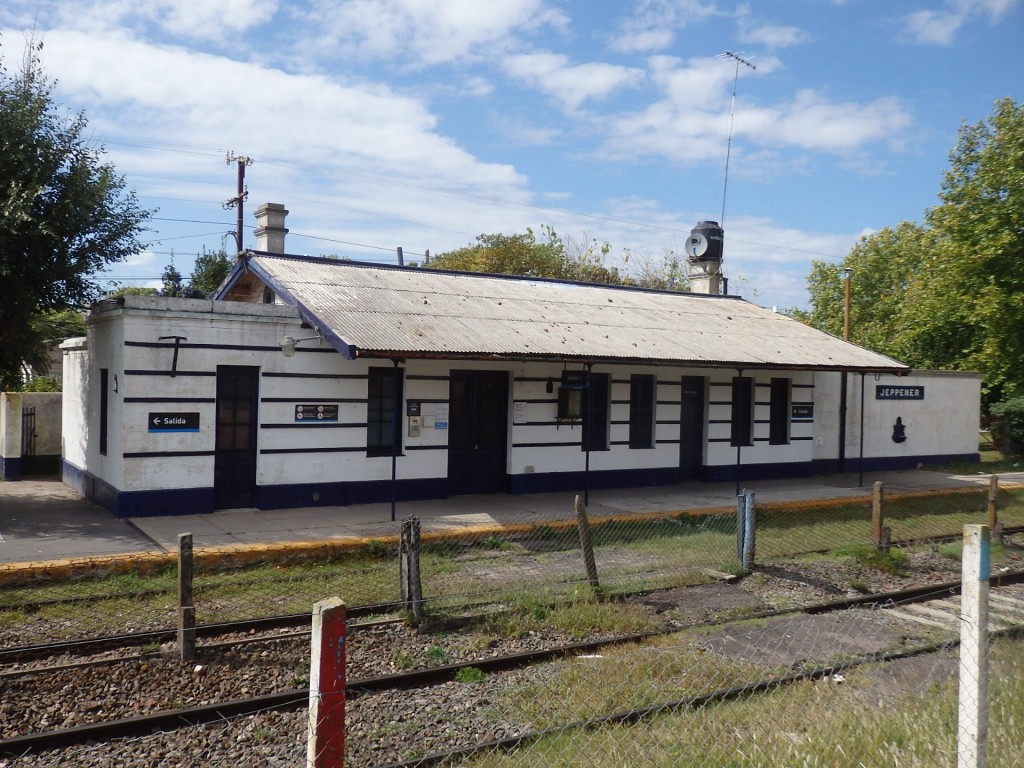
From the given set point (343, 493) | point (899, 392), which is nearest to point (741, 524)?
point (343, 493)

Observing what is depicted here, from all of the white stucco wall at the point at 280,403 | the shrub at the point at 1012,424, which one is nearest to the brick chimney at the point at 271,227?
the white stucco wall at the point at 280,403

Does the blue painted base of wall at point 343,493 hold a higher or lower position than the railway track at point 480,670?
higher

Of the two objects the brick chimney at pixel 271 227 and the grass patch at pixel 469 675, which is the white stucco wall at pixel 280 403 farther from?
the grass patch at pixel 469 675

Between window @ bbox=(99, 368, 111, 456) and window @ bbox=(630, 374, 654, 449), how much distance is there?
9.53 m

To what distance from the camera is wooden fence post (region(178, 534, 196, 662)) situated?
7.75 metres

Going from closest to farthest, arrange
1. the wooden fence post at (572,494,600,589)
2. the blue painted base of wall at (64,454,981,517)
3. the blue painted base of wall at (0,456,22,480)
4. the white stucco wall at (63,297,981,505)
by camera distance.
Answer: the wooden fence post at (572,494,600,589)
the white stucco wall at (63,297,981,505)
the blue painted base of wall at (64,454,981,517)
the blue painted base of wall at (0,456,22,480)

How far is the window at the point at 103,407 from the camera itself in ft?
46.3

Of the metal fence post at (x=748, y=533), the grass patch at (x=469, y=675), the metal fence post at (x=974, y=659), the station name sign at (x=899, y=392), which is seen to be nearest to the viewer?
the metal fence post at (x=974, y=659)

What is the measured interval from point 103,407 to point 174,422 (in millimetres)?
2009

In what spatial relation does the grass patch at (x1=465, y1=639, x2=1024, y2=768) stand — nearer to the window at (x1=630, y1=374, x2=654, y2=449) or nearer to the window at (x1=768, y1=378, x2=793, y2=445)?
the window at (x1=630, y1=374, x2=654, y2=449)

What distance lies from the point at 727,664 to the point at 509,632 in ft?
7.08

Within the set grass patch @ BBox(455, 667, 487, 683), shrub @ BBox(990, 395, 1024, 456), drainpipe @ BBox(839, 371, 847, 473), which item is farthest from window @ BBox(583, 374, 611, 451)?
shrub @ BBox(990, 395, 1024, 456)

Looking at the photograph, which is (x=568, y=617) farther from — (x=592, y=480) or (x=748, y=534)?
(x=592, y=480)

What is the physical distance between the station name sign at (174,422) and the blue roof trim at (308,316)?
2185mm
